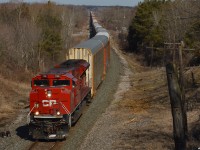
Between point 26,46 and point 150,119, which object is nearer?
point 150,119

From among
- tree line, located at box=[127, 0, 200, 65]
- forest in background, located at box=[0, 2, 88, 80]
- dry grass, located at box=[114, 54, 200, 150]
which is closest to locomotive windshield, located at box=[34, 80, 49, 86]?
dry grass, located at box=[114, 54, 200, 150]

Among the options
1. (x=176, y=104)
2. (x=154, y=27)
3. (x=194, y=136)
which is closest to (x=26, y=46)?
(x=154, y=27)

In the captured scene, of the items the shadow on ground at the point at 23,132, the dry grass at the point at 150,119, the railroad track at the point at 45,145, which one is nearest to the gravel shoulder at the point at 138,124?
the dry grass at the point at 150,119

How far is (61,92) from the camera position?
57.3 feet

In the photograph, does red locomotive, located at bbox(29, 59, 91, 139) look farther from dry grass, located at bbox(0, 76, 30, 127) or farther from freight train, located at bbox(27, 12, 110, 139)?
dry grass, located at bbox(0, 76, 30, 127)

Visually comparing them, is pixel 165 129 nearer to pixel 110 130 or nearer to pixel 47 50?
pixel 110 130

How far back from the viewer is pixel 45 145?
16.9m

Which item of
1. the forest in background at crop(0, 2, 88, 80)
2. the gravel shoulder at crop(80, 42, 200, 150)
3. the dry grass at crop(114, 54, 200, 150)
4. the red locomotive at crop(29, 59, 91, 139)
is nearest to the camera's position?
the dry grass at crop(114, 54, 200, 150)

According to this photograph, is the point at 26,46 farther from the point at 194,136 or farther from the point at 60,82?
the point at 194,136

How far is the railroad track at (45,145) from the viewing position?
1639 cm

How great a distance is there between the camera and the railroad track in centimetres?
1639

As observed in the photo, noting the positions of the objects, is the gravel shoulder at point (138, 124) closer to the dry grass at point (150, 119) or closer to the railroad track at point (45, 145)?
the dry grass at point (150, 119)

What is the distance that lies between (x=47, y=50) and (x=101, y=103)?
3075 cm

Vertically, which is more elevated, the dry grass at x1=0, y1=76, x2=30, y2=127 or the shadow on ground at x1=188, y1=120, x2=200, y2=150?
the shadow on ground at x1=188, y1=120, x2=200, y2=150
